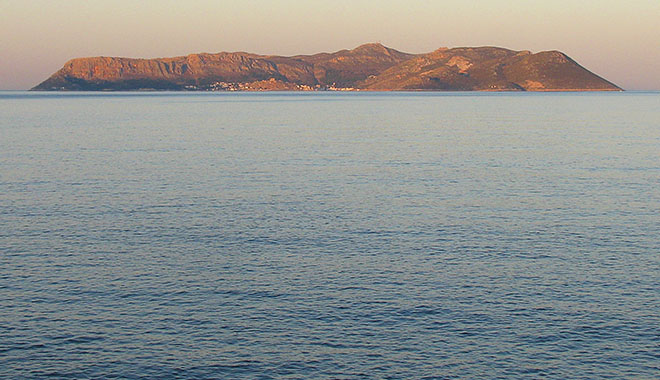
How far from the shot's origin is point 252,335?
3191cm

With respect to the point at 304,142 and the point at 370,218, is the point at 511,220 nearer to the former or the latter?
the point at 370,218

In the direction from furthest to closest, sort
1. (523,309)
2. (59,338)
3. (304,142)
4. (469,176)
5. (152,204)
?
(304,142), (469,176), (152,204), (523,309), (59,338)

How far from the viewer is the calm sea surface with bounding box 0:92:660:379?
2981 centimetres

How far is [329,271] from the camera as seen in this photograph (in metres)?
40.7

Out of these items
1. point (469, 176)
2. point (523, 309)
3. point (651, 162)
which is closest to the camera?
point (523, 309)

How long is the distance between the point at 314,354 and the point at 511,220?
1079 inches

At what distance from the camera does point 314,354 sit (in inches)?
1180

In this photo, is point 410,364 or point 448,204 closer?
point 410,364

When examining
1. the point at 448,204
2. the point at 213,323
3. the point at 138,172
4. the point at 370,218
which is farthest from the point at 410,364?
the point at 138,172

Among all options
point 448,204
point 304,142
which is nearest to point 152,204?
point 448,204

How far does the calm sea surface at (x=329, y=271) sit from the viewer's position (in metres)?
29.8

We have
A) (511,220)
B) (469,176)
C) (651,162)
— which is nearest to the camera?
(511,220)

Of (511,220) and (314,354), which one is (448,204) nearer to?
(511,220)

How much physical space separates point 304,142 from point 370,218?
190ft
